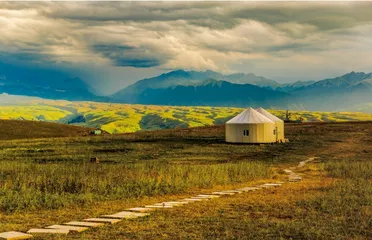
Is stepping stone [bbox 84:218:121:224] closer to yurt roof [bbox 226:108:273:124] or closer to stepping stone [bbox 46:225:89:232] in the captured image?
stepping stone [bbox 46:225:89:232]

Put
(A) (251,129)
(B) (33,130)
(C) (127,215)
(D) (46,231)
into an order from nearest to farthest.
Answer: (D) (46,231)
(C) (127,215)
(A) (251,129)
(B) (33,130)

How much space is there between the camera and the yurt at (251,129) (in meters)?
52.2

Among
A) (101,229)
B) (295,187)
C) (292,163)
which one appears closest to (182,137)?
(292,163)

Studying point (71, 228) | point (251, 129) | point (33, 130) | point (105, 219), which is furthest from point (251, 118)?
point (71, 228)

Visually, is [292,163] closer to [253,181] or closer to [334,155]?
[334,155]

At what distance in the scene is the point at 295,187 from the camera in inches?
779

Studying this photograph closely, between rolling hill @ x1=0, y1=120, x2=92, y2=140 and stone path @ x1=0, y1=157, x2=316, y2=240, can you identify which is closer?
stone path @ x1=0, y1=157, x2=316, y2=240

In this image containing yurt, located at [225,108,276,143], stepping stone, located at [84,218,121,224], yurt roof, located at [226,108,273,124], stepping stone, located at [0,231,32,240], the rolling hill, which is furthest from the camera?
the rolling hill

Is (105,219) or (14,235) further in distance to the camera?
(105,219)

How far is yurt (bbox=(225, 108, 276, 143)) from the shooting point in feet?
171

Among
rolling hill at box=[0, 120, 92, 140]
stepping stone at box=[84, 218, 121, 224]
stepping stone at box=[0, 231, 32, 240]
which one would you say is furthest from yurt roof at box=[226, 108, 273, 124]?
stepping stone at box=[0, 231, 32, 240]

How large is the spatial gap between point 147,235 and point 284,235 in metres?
2.91

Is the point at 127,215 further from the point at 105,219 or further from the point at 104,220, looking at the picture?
the point at 104,220

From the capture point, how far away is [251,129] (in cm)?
5209
